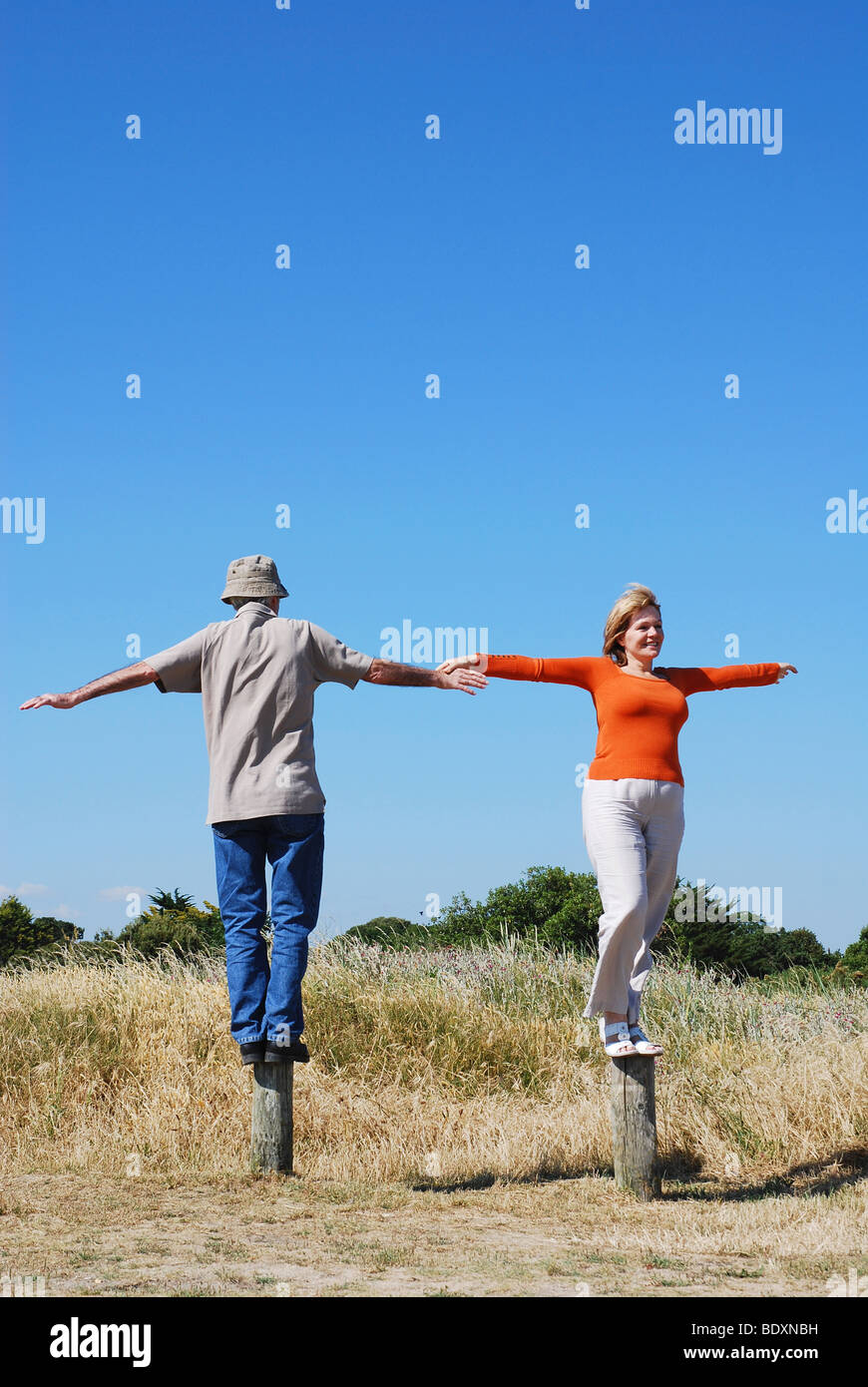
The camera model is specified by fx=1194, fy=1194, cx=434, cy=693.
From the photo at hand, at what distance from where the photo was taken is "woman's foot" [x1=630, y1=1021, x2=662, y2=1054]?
198 inches

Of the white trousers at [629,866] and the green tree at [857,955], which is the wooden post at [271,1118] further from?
the green tree at [857,955]

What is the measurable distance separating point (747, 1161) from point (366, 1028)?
8.30 ft

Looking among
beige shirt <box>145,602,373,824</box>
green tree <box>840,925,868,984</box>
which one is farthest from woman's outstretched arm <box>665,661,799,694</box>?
green tree <box>840,925,868,984</box>

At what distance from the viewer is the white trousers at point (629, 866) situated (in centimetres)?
496

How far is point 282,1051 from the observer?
5.12 meters

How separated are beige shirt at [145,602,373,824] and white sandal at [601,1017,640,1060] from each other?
1.56 metres

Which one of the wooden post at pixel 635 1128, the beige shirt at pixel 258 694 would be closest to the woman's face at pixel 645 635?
the beige shirt at pixel 258 694

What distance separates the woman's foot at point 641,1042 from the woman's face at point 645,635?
159 cm

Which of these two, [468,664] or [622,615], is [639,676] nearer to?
[622,615]

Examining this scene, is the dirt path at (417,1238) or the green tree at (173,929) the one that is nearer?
the dirt path at (417,1238)

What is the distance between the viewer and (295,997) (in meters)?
5.20

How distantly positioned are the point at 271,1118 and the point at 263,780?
58.5 inches

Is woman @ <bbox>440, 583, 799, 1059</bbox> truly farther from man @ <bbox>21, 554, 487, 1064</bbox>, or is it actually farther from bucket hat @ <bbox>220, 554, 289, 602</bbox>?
bucket hat @ <bbox>220, 554, 289, 602</bbox>
